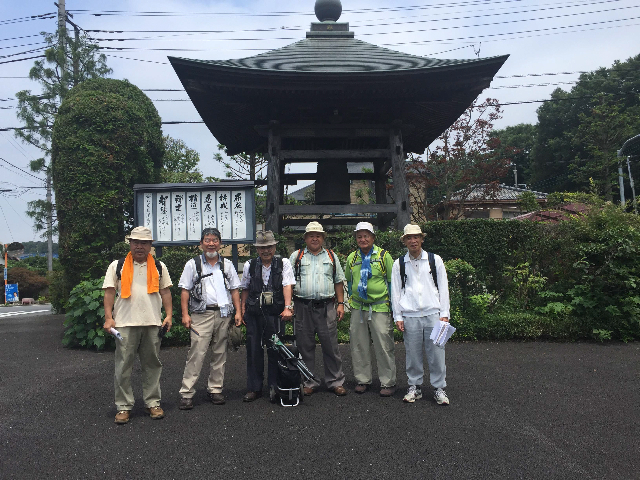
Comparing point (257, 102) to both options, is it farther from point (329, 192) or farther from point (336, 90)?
point (329, 192)

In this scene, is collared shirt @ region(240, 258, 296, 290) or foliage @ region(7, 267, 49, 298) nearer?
collared shirt @ region(240, 258, 296, 290)

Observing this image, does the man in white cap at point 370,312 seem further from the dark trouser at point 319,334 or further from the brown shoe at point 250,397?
the brown shoe at point 250,397

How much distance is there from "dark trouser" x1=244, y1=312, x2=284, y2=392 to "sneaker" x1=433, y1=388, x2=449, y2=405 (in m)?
1.65

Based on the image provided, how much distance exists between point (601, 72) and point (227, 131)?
36892mm

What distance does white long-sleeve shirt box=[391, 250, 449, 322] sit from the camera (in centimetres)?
496

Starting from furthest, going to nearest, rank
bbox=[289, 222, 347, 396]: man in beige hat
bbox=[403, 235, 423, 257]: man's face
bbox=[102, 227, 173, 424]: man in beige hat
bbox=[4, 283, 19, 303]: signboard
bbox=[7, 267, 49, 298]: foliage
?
bbox=[7, 267, 49, 298]: foliage, bbox=[4, 283, 19, 303]: signboard, bbox=[289, 222, 347, 396]: man in beige hat, bbox=[403, 235, 423, 257]: man's face, bbox=[102, 227, 173, 424]: man in beige hat

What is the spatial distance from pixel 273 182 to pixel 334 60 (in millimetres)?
2531

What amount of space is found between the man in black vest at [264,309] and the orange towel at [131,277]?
97 centimetres

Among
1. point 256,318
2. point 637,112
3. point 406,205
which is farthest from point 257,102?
point 637,112

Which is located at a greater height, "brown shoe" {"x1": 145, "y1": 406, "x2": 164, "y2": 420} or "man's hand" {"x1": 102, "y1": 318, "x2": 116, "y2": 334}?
"man's hand" {"x1": 102, "y1": 318, "x2": 116, "y2": 334}

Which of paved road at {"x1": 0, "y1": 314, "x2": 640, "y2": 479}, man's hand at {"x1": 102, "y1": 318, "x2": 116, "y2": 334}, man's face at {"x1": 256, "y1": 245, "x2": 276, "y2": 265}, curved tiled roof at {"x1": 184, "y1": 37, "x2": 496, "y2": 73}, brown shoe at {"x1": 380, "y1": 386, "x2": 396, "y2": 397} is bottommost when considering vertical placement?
paved road at {"x1": 0, "y1": 314, "x2": 640, "y2": 479}

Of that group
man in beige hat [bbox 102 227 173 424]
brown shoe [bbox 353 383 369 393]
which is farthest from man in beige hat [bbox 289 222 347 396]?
man in beige hat [bbox 102 227 173 424]

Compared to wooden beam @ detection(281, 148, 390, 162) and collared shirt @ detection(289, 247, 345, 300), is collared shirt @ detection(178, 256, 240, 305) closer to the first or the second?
collared shirt @ detection(289, 247, 345, 300)

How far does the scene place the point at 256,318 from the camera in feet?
17.1
